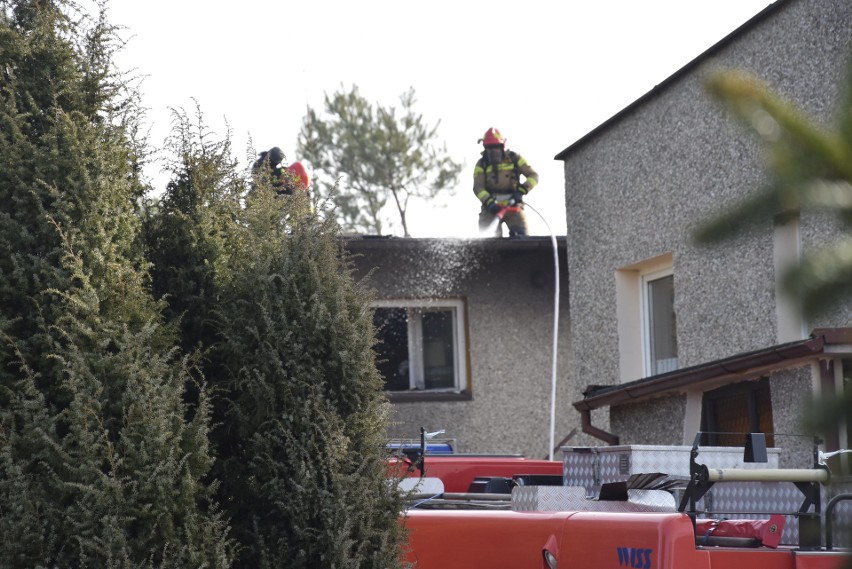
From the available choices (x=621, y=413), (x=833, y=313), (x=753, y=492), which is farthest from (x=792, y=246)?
(x=621, y=413)

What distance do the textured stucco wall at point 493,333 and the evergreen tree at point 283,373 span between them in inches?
411

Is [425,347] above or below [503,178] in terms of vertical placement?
below

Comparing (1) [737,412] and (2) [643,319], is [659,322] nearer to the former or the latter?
(2) [643,319]

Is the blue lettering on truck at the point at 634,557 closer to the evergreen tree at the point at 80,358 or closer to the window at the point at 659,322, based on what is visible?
the evergreen tree at the point at 80,358

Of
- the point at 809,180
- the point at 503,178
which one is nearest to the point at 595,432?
the point at 503,178

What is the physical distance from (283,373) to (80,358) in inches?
37.6

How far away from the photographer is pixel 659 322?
526 inches

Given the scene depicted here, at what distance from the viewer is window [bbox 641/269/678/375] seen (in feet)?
42.7

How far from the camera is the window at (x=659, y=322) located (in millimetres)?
13008

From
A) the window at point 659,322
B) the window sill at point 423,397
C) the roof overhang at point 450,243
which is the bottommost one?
the window sill at point 423,397

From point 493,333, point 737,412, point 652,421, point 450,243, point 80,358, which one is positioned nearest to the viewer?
point 80,358

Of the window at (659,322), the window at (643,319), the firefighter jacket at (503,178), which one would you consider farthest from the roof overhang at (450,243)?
the window at (659,322)

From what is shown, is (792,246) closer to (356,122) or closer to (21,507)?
(21,507)

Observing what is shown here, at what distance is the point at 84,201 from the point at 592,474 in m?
4.14
